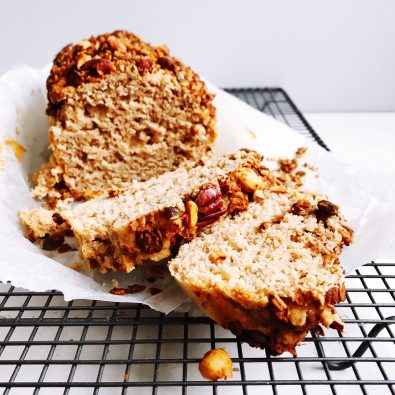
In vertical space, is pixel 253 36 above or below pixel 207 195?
below

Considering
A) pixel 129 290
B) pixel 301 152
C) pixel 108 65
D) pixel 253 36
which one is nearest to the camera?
pixel 129 290

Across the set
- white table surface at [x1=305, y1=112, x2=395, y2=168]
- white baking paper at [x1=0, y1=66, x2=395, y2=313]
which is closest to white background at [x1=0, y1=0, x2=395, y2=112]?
white table surface at [x1=305, y1=112, x2=395, y2=168]

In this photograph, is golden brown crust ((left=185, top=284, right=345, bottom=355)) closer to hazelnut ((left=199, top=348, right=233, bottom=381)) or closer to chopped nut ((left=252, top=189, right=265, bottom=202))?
hazelnut ((left=199, top=348, right=233, bottom=381))

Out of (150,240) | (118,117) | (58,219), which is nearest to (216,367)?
(150,240)

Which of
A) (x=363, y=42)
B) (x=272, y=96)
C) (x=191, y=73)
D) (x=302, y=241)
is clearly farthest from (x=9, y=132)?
(x=363, y=42)

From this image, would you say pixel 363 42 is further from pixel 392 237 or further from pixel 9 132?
pixel 9 132

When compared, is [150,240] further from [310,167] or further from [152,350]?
[310,167]

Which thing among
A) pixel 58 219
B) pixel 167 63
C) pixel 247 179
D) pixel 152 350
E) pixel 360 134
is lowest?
pixel 360 134

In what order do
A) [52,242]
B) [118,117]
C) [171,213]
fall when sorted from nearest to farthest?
[171,213] < [52,242] < [118,117]
